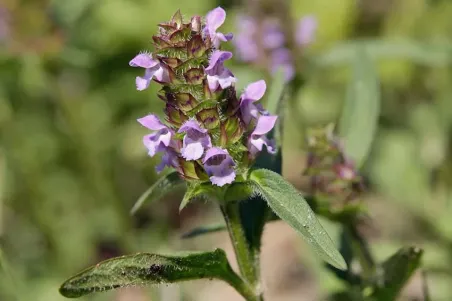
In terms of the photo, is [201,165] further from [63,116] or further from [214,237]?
[214,237]

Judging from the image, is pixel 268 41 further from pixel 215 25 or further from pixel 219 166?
pixel 219 166

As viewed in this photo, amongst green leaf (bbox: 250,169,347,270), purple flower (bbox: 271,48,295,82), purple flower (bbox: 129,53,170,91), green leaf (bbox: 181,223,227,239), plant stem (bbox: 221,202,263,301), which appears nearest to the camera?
green leaf (bbox: 250,169,347,270)

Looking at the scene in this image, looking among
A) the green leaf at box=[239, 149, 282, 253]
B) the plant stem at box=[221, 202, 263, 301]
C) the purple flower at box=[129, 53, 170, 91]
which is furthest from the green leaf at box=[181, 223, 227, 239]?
the purple flower at box=[129, 53, 170, 91]

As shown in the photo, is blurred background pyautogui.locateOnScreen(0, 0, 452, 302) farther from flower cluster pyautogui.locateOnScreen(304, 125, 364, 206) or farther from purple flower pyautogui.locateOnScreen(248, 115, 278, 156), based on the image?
purple flower pyautogui.locateOnScreen(248, 115, 278, 156)

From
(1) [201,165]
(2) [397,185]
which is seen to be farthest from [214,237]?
(1) [201,165]

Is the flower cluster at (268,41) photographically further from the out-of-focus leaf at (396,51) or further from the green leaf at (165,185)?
the green leaf at (165,185)

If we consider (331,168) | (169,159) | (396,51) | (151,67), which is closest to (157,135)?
(169,159)
